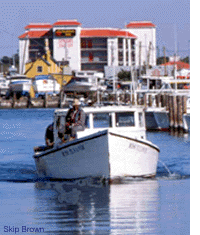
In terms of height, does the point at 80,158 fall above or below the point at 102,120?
below

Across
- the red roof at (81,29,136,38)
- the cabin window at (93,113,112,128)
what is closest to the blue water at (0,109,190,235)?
the cabin window at (93,113,112,128)

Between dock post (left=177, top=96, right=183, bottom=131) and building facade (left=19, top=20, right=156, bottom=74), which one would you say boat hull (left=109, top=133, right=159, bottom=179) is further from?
building facade (left=19, top=20, right=156, bottom=74)

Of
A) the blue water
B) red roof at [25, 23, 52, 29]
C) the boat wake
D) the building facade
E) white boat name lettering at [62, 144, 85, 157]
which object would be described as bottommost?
the boat wake

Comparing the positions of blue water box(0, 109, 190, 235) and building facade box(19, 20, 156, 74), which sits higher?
building facade box(19, 20, 156, 74)

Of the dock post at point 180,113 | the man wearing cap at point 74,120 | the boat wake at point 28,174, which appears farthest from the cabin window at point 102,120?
the dock post at point 180,113

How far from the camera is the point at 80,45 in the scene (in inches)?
5030

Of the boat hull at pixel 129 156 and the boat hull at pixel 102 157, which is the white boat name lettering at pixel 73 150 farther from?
the boat hull at pixel 129 156

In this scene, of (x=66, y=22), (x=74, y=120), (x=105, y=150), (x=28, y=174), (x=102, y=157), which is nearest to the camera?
(x=105, y=150)

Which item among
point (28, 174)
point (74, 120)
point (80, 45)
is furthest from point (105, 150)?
point (80, 45)

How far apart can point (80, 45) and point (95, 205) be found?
381 feet

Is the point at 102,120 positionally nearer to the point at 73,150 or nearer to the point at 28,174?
the point at 73,150

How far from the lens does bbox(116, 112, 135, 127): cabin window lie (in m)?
17.0

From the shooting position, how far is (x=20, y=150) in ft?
95.1

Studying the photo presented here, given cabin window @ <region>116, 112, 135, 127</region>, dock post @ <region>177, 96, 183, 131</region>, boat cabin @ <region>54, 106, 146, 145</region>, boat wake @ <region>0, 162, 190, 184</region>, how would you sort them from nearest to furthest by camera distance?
1. boat cabin @ <region>54, 106, 146, 145</region>
2. cabin window @ <region>116, 112, 135, 127</region>
3. boat wake @ <region>0, 162, 190, 184</region>
4. dock post @ <region>177, 96, 183, 131</region>
